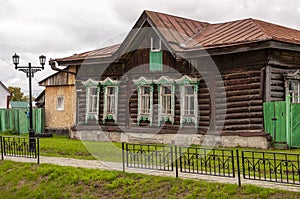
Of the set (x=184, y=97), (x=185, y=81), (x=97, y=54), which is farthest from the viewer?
(x=97, y=54)

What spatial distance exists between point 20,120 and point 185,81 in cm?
1034

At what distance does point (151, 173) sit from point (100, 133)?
9646 mm

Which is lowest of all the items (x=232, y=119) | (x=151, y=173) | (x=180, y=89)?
(x=151, y=173)

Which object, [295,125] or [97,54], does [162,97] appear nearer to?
[97,54]

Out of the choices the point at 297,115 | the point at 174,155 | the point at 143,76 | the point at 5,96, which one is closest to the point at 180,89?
the point at 143,76

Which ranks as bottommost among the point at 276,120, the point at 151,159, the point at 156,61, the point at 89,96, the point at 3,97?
the point at 151,159

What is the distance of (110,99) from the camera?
1952 centimetres

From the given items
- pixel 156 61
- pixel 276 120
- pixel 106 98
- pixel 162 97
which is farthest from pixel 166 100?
pixel 276 120

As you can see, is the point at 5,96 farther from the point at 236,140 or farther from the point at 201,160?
the point at 201,160

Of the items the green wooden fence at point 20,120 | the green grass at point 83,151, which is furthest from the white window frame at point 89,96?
the green wooden fence at point 20,120

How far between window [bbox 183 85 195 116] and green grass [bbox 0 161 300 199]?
6.60 meters

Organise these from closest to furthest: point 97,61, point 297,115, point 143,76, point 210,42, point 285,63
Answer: point 297,115
point 285,63
point 210,42
point 143,76
point 97,61

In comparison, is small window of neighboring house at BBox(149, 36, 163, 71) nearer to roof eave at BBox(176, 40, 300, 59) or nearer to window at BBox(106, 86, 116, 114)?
roof eave at BBox(176, 40, 300, 59)

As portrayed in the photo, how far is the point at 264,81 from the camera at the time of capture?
48.6ft
